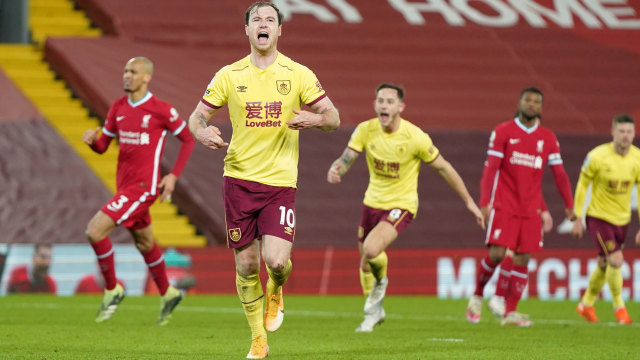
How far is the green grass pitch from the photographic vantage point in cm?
838

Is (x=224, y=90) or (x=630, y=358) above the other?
(x=224, y=90)

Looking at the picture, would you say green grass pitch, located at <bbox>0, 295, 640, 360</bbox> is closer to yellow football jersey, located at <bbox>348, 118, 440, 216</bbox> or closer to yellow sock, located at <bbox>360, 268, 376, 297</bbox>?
yellow sock, located at <bbox>360, 268, 376, 297</bbox>

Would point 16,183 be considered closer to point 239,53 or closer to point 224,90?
point 239,53

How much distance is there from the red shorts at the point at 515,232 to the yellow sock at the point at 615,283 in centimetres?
129

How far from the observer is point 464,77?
23.5 metres

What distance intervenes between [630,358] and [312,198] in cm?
1190

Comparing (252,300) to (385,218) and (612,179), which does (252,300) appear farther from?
(612,179)

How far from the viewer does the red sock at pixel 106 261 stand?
11281 mm

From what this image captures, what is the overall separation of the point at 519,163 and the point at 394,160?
1.66 meters

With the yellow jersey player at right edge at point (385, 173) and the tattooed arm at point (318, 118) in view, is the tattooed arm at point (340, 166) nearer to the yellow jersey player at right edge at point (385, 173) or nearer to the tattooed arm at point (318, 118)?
the yellow jersey player at right edge at point (385, 173)

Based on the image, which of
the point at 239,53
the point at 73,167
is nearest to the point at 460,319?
the point at 73,167

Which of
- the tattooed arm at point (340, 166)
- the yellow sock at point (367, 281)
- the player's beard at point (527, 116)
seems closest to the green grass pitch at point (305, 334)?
the yellow sock at point (367, 281)

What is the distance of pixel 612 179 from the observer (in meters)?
13.2

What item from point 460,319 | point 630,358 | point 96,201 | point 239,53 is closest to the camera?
point 630,358
